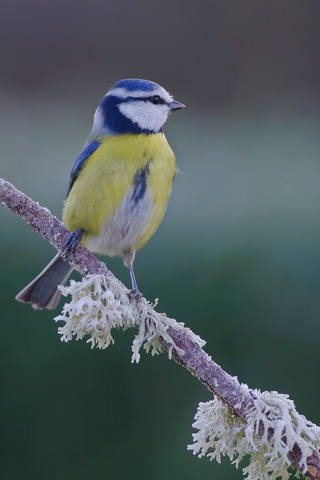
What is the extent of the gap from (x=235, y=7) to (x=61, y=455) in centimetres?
298

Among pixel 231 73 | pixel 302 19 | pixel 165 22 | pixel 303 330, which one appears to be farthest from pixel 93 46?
pixel 303 330

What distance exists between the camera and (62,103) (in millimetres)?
3006

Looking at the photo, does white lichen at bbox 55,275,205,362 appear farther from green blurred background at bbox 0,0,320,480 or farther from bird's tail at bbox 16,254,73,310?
green blurred background at bbox 0,0,320,480

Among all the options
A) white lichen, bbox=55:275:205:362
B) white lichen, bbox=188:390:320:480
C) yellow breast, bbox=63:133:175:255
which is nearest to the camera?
white lichen, bbox=188:390:320:480

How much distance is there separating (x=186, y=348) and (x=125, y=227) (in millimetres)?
587

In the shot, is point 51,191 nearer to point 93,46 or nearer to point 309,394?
point 309,394

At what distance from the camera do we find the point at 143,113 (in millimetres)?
1614

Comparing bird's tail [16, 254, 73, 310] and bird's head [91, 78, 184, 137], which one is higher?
bird's head [91, 78, 184, 137]

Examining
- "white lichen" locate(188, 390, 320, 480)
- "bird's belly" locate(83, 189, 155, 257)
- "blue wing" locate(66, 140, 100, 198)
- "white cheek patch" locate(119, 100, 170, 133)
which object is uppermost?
"white cheek patch" locate(119, 100, 170, 133)

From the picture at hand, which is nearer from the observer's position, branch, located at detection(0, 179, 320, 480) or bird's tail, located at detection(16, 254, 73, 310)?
branch, located at detection(0, 179, 320, 480)

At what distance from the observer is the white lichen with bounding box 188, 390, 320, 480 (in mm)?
915

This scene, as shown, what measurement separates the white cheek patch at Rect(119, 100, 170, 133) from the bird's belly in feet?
0.61

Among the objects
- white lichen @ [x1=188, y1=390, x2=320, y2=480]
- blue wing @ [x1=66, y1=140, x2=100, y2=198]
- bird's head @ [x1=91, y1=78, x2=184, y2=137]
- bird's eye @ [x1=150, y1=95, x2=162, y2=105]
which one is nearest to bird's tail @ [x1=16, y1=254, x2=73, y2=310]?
blue wing @ [x1=66, y1=140, x2=100, y2=198]

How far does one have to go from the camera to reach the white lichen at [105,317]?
1028 mm
